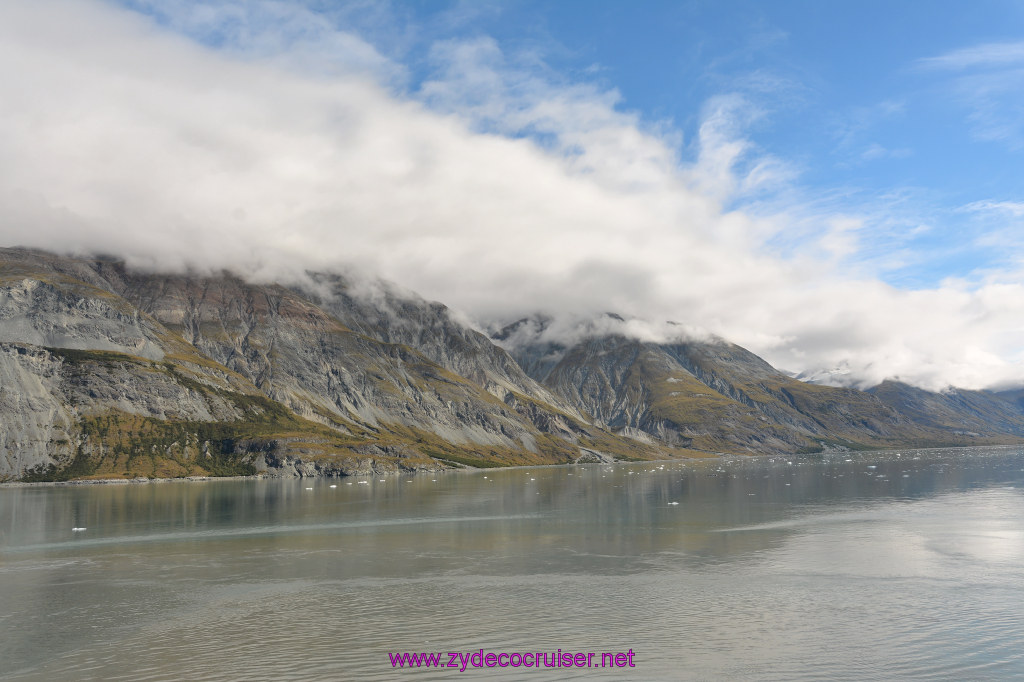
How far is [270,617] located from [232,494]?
15119cm

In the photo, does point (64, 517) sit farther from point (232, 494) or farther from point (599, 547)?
point (599, 547)

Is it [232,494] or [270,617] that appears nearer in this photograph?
[270,617]

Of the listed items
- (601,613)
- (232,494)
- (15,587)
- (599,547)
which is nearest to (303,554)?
(15,587)

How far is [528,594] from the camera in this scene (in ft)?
185

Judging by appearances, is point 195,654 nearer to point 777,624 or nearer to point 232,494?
point 777,624

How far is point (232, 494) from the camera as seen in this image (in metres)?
189

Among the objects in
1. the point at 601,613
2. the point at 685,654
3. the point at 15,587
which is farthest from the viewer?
the point at 15,587

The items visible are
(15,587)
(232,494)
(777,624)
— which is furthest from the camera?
(232,494)

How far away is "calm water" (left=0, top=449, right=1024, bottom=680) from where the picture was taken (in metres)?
39.9

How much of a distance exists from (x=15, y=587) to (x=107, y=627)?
22065mm

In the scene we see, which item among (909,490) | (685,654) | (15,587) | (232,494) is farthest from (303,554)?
(909,490)

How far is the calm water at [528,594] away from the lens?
1571 inches

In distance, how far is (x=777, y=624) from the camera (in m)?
46.3

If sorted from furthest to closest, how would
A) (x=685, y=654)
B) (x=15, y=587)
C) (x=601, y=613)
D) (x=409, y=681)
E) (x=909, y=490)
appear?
(x=909, y=490), (x=15, y=587), (x=601, y=613), (x=685, y=654), (x=409, y=681)
